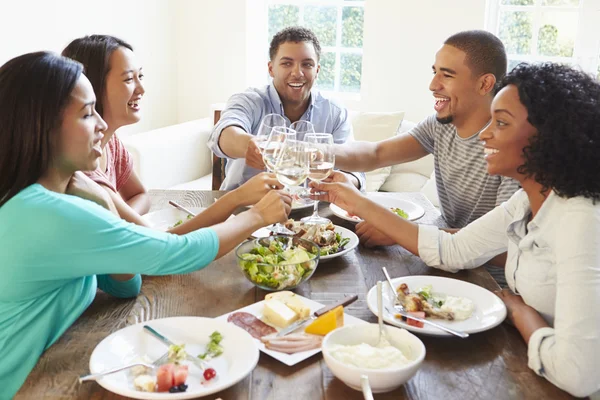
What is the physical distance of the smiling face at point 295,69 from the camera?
2902 mm

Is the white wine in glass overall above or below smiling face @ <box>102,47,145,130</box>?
below

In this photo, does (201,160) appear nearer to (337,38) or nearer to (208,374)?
(337,38)

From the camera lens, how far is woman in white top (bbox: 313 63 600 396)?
1.18 metres

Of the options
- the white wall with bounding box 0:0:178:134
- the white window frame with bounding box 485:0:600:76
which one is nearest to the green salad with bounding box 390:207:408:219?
the white wall with bounding box 0:0:178:134

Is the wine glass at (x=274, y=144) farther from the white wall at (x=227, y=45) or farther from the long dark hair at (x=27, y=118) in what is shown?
the white wall at (x=227, y=45)

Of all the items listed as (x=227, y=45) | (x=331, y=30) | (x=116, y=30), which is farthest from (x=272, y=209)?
(x=331, y=30)

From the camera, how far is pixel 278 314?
1.31 m

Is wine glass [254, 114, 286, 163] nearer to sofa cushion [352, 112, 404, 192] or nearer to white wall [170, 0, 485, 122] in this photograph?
sofa cushion [352, 112, 404, 192]

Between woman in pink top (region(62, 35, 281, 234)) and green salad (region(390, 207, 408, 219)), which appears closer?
woman in pink top (region(62, 35, 281, 234))

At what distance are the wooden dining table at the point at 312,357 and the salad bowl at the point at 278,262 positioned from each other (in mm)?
45

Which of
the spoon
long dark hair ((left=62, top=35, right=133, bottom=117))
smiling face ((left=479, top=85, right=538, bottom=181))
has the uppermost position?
long dark hair ((left=62, top=35, right=133, bottom=117))

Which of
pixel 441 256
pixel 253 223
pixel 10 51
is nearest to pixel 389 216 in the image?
pixel 441 256

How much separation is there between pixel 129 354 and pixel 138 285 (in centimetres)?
32

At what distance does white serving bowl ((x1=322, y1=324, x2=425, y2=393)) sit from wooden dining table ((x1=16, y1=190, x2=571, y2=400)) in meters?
0.04
